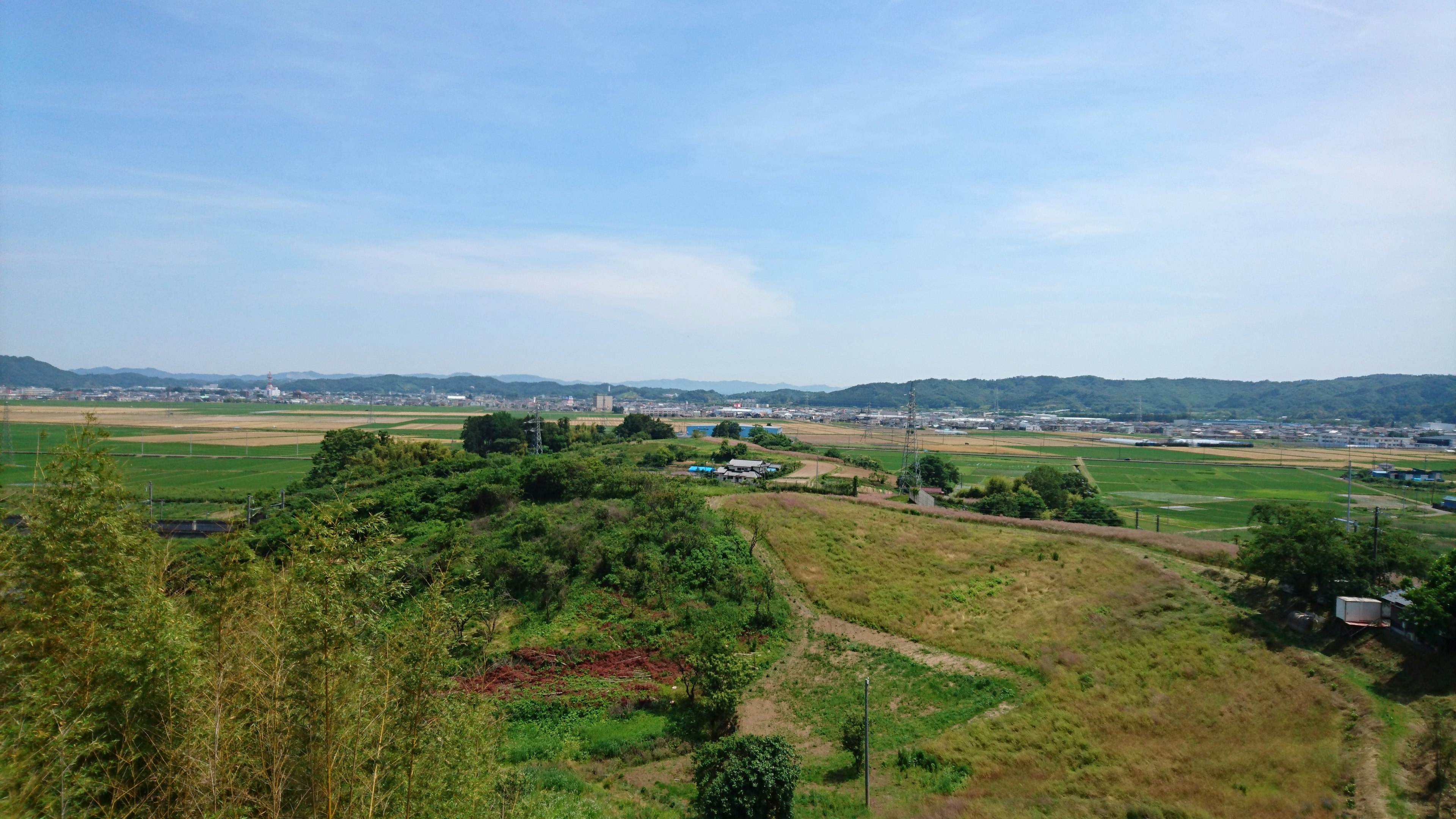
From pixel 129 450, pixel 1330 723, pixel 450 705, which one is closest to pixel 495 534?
pixel 450 705

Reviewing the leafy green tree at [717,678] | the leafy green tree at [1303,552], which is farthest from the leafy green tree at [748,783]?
the leafy green tree at [1303,552]

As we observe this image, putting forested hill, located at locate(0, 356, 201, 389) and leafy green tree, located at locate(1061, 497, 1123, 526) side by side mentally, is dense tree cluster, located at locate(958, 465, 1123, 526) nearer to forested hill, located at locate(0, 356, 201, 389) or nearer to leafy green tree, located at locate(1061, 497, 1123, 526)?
leafy green tree, located at locate(1061, 497, 1123, 526)

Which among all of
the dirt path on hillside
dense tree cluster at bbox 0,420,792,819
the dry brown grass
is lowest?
the dirt path on hillside

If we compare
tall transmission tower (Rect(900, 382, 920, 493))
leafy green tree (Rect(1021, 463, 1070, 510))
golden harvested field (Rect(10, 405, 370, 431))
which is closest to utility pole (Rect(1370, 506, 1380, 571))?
leafy green tree (Rect(1021, 463, 1070, 510))

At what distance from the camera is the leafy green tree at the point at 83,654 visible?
6223mm

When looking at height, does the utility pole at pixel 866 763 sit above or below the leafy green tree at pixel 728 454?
below

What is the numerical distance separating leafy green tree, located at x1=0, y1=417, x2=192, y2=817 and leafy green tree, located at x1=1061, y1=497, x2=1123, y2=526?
154 feet

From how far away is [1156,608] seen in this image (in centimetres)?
2578

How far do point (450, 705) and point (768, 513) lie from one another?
28.5 metres

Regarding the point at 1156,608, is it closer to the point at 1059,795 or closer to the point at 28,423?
the point at 1059,795

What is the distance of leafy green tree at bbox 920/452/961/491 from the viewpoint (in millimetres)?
60125

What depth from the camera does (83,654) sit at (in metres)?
7.44

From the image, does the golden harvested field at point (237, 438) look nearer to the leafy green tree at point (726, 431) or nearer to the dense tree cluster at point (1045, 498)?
the leafy green tree at point (726, 431)

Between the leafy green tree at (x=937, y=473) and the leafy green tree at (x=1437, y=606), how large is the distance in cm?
3910
